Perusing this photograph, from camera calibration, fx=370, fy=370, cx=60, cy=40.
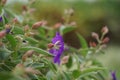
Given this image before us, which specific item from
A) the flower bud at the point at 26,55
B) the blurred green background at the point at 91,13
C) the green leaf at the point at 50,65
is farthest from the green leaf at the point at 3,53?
the blurred green background at the point at 91,13

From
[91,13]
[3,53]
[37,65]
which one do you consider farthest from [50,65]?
[91,13]

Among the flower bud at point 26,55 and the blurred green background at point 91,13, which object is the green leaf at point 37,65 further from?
the blurred green background at point 91,13

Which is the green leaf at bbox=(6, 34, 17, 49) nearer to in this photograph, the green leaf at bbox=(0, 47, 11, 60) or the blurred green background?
the green leaf at bbox=(0, 47, 11, 60)

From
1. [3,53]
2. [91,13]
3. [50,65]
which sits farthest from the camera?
[91,13]

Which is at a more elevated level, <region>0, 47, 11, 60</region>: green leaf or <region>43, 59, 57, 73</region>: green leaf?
<region>43, 59, 57, 73</region>: green leaf

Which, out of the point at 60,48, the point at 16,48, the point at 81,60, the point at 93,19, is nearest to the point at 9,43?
the point at 16,48

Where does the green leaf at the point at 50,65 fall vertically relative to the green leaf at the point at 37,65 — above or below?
above

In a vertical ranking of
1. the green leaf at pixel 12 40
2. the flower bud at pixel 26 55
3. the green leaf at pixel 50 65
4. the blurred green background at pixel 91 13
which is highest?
the blurred green background at pixel 91 13

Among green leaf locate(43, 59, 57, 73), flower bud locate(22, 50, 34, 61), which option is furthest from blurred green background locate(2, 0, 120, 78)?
flower bud locate(22, 50, 34, 61)

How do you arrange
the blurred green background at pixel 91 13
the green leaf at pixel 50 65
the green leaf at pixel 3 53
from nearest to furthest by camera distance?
the green leaf at pixel 3 53, the green leaf at pixel 50 65, the blurred green background at pixel 91 13

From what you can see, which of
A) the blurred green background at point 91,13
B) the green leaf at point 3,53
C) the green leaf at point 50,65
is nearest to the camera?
the green leaf at point 3,53

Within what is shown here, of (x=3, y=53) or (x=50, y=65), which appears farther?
(x=50, y=65)

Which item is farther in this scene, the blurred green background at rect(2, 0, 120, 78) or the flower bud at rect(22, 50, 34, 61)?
the blurred green background at rect(2, 0, 120, 78)

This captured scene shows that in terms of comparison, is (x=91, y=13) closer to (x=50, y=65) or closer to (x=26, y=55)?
(x=50, y=65)
